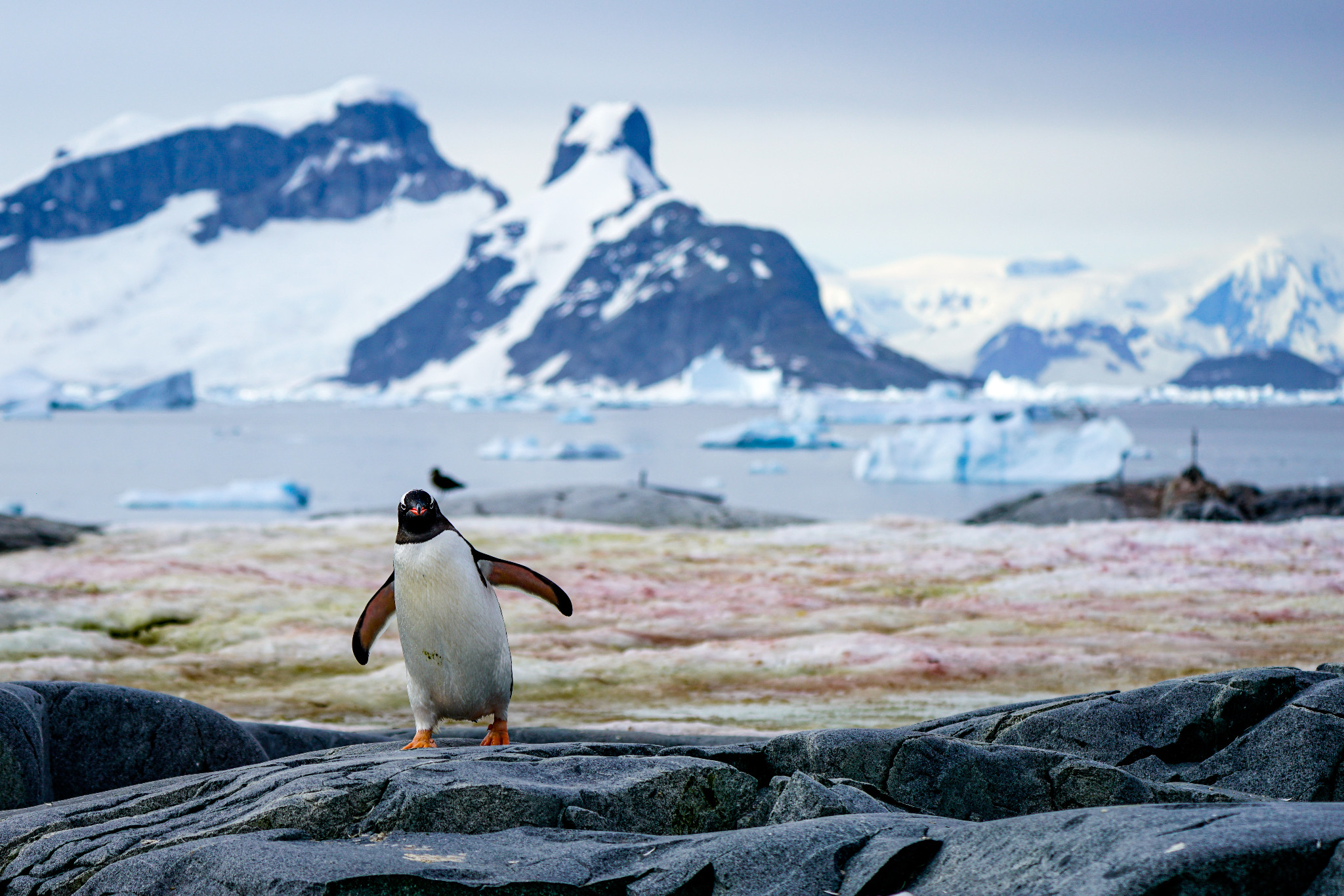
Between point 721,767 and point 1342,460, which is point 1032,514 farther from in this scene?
point 1342,460

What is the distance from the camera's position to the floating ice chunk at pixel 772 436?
194ft

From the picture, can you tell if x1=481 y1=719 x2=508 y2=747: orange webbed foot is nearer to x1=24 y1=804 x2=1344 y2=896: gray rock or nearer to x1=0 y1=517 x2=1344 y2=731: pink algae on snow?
x1=24 y1=804 x2=1344 y2=896: gray rock

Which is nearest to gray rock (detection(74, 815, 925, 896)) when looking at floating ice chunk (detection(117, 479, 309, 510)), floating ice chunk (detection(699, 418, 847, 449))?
floating ice chunk (detection(117, 479, 309, 510))

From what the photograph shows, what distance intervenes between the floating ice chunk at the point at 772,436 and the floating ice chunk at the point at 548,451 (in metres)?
7.35

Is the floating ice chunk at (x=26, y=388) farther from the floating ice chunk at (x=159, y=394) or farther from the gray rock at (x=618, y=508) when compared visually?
the gray rock at (x=618, y=508)

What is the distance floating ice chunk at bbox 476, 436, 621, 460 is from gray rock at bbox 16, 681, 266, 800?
45991 mm

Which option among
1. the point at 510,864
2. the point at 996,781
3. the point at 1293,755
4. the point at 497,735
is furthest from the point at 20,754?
the point at 1293,755

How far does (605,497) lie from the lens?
77.2 ft

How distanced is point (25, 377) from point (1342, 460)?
327ft

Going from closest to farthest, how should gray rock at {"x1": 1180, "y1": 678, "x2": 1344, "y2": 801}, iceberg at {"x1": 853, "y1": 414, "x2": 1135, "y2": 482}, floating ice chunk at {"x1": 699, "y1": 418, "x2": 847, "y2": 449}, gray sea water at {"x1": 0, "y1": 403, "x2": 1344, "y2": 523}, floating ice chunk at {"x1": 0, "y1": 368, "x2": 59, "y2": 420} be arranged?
1. gray rock at {"x1": 1180, "y1": 678, "x2": 1344, "y2": 801}
2. iceberg at {"x1": 853, "y1": 414, "x2": 1135, "y2": 482}
3. gray sea water at {"x1": 0, "y1": 403, "x2": 1344, "y2": 523}
4. floating ice chunk at {"x1": 699, "y1": 418, "x2": 847, "y2": 449}
5. floating ice chunk at {"x1": 0, "y1": 368, "x2": 59, "y2": 420}

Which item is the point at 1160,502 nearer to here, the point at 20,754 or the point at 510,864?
the point at 20,754

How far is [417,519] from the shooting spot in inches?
224

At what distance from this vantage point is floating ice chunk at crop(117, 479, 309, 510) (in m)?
32.9

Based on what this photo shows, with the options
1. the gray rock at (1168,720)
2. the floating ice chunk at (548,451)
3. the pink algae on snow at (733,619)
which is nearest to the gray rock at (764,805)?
the gray rock at (1168,720)
